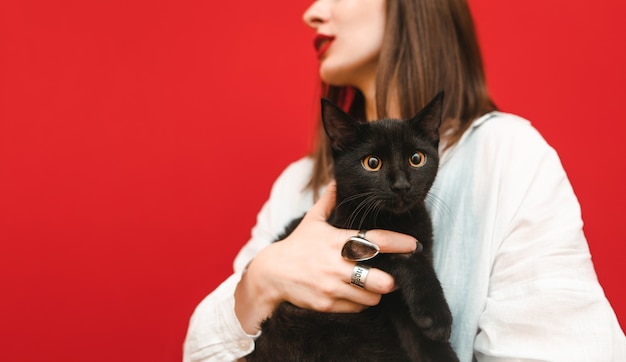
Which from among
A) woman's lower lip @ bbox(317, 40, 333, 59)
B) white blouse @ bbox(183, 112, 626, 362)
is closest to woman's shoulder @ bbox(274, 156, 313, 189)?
woman's lower lip @ bbox(317, 40, 333, 59)

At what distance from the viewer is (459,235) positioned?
46.5 inches

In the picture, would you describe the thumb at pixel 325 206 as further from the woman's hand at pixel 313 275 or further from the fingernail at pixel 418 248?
the fingernail at pixel 418 248

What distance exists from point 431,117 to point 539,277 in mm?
371

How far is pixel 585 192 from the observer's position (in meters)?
1.78

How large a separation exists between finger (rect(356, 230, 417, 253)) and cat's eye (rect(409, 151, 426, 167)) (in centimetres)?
14

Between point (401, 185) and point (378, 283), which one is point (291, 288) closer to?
point (378, 283)

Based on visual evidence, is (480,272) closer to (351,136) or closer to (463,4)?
(351,136)

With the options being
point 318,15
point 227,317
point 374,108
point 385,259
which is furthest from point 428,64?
point 227,317

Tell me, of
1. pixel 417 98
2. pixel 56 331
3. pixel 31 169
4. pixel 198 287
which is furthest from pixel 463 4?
pixel 56 331

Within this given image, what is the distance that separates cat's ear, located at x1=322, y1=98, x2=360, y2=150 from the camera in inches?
41.8

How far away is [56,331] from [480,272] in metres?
1.43

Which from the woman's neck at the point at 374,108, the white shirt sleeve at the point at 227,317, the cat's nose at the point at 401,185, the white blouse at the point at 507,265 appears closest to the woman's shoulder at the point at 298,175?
the white shirt sleeve at the point at 227,317

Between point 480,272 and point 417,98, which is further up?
point 417,98

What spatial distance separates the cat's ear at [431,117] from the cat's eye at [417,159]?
61 mm
